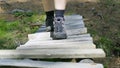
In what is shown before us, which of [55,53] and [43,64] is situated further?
[55,53]

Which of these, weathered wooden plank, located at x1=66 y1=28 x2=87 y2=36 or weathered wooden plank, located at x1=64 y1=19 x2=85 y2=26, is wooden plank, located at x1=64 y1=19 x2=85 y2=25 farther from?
weathered wooden plank, located at x1=66 y1=28 x2=87 y2=36

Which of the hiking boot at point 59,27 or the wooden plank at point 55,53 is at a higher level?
the hiking boot at point 59,27

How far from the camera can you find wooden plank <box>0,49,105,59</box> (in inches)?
137

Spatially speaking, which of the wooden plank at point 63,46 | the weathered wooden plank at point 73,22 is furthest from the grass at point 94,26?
the wooden plank at point 63,46

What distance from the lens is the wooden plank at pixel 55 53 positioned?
11.4 ft

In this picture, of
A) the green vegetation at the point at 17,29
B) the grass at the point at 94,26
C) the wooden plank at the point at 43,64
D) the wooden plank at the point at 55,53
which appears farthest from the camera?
the green vegetation at the point at 17,29

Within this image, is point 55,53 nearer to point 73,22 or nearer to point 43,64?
point 43,64

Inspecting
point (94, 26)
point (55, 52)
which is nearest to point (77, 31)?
point (55, 52)

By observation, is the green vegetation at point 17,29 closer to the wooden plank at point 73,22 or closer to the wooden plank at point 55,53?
the wooden plank at point 73,22

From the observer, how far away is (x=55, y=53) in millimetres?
3525

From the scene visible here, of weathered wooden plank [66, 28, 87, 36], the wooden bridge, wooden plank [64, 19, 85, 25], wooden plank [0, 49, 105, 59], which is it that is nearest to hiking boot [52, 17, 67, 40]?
the wooden bridge

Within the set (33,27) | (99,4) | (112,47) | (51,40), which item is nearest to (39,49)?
(51,40)

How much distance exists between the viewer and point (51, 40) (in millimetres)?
4301

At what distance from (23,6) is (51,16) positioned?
3.73m
